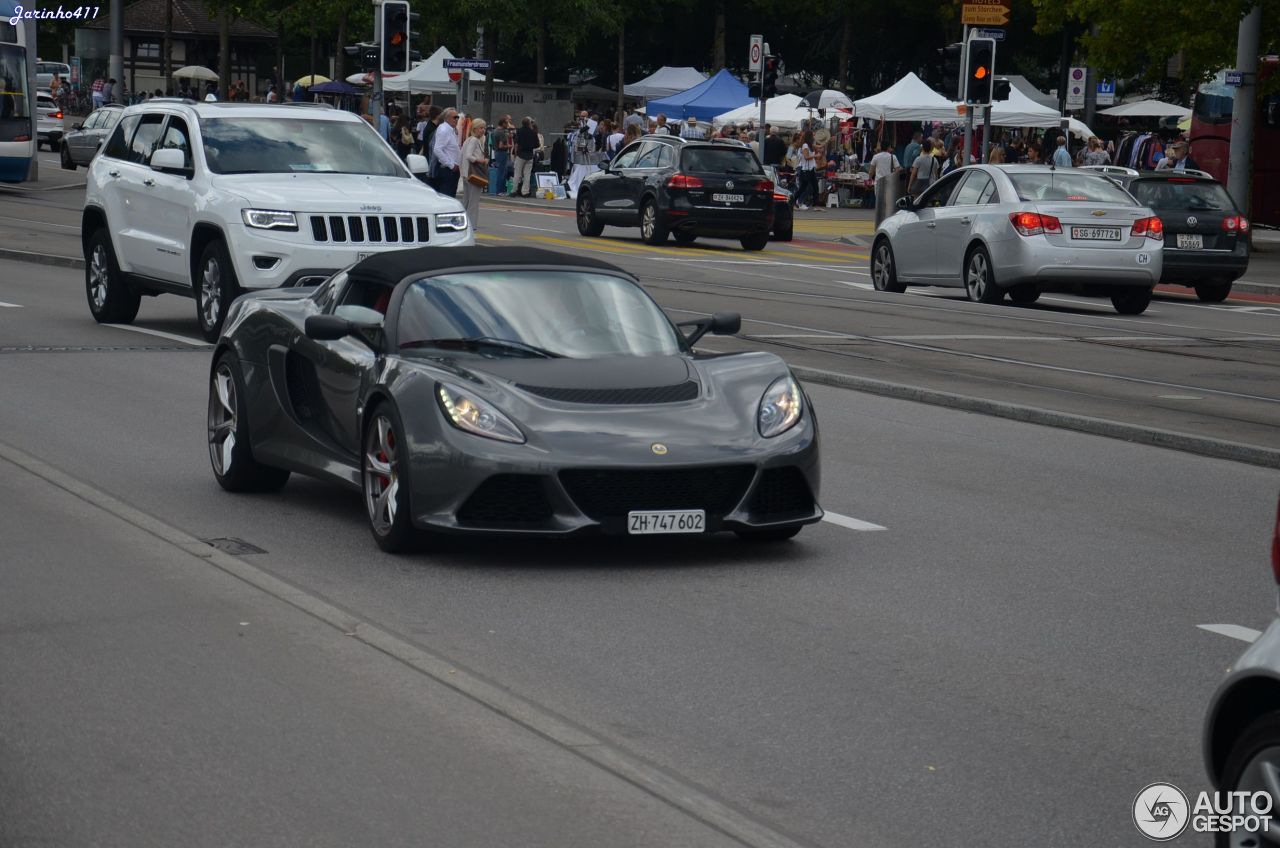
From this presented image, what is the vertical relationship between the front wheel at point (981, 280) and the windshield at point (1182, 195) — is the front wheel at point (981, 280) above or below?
below

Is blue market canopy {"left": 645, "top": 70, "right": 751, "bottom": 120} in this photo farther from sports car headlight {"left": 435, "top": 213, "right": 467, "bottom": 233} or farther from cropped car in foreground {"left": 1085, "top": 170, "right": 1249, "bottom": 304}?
sports car headlight {"left": 435, "top": 213, "right": 467, "bottom": 233}

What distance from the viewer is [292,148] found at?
57.5ft

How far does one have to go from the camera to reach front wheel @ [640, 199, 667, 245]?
111 feet

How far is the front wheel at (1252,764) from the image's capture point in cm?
412

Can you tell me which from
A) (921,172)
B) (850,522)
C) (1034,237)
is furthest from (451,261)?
(921,172)

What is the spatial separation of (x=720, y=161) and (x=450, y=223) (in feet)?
57.2

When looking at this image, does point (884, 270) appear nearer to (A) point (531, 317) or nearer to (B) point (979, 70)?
(B) point (979, 70)

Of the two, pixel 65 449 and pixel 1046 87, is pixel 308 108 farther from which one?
pixel 1046 87

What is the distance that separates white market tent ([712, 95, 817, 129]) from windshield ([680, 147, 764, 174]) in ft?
73.3

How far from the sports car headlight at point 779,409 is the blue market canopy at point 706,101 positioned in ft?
180

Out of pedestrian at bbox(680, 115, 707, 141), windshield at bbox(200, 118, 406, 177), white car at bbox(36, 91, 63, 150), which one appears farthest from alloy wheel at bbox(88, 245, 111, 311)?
white car at bbox(36, 91, 63, 150)

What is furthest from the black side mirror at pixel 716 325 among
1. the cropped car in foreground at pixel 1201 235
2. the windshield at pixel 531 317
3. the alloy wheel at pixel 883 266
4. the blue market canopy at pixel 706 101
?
the blue market canopy at pixel 706 101

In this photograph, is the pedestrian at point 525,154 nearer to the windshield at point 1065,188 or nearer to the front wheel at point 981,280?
the front wheel at point 981,280

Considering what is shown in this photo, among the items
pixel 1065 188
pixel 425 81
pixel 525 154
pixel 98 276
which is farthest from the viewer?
pixel 425 81
